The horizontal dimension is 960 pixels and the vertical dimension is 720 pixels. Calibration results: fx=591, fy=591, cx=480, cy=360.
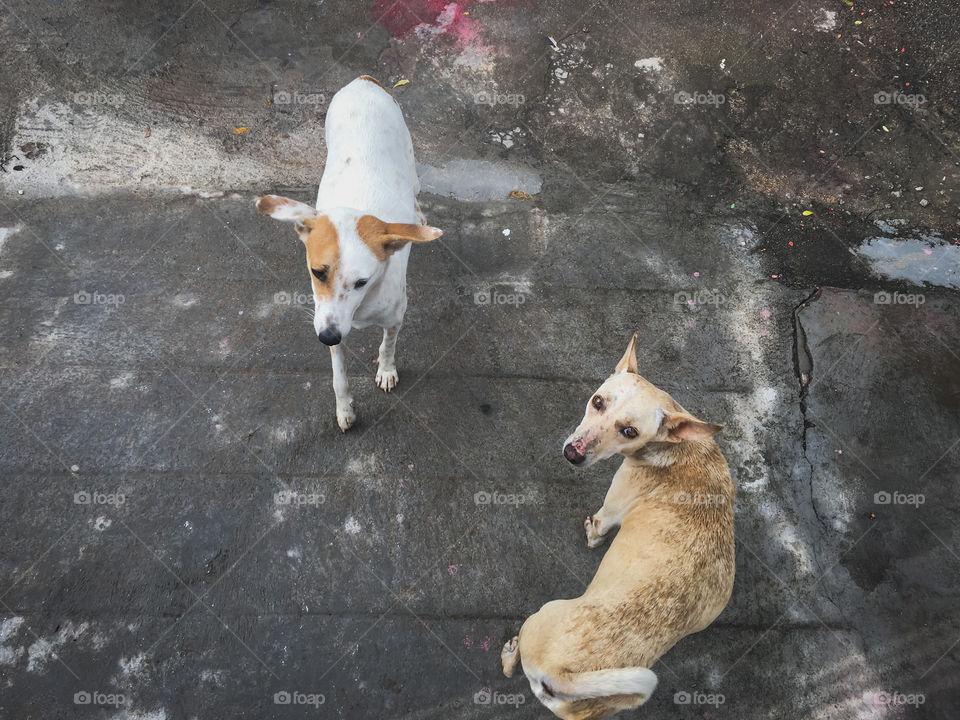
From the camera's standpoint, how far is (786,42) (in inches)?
281

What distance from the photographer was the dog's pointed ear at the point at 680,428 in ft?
11.3

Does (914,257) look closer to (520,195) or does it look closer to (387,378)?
(520,195)

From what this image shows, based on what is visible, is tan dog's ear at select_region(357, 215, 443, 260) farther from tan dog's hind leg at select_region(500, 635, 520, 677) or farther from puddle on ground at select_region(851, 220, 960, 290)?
puddle on ground at select_region(851, 220, 960, 290)

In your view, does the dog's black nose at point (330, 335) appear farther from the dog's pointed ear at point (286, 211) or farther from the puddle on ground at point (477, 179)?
the puddle on ground at point (477, 179)

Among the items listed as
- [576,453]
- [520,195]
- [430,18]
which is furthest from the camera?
[430,18]

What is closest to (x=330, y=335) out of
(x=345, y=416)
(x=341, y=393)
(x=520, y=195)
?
(x=341, y=393)

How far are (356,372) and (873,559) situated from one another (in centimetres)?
435

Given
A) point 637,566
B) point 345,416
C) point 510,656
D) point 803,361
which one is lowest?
point 510,656

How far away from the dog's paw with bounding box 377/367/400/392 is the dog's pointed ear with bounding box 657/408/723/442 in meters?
2.33

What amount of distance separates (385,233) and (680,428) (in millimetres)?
2152

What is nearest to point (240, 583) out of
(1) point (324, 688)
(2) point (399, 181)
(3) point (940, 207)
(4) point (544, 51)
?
(1) point (324, 688)

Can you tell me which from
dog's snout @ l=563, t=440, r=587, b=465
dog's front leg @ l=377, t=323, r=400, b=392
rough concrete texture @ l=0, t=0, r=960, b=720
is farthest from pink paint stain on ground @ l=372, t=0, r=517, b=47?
dog's snout @ l=563, t=440, r=587, b=465

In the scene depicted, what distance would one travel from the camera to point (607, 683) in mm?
2850

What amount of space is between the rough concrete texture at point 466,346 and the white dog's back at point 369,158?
1114 millimetres
